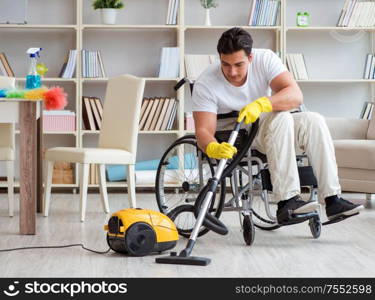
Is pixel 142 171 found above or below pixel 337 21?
below

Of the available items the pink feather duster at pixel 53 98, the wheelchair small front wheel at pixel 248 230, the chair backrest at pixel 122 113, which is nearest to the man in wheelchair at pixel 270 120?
the wheelchair small front wheel at pixel 248 230

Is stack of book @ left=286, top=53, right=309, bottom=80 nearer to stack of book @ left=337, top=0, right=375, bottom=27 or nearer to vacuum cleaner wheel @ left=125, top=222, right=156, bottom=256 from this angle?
stack of book @ left=337, top=0, right=375, bottom=27

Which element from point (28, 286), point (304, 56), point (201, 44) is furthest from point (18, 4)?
point (28, 286)

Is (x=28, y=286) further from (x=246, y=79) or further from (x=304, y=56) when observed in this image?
(x=304, y=56)

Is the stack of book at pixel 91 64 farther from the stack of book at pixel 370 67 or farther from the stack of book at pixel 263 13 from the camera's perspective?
the stack of book at pixel 370 67

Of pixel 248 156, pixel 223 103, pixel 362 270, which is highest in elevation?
pixel 223 103

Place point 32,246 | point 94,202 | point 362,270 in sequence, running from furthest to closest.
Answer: point 94,202 < point 32,246 < point 362,270

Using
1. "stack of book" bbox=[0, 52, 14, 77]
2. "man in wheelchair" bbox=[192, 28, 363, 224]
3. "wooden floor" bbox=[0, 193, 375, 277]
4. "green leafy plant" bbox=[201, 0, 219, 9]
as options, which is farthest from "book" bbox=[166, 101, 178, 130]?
"man in wheelchair" bbox=[192, 28, 363, 224]

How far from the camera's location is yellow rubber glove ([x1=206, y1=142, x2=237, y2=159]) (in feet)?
10.6

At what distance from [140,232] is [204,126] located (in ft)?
2.08

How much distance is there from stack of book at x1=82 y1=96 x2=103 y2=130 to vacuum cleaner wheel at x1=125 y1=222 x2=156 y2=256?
8.97 ft

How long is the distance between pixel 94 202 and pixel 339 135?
1670mm

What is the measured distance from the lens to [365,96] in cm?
620

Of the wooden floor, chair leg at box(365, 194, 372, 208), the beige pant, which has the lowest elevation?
chair leg at box(365, 194, 372, 208)
